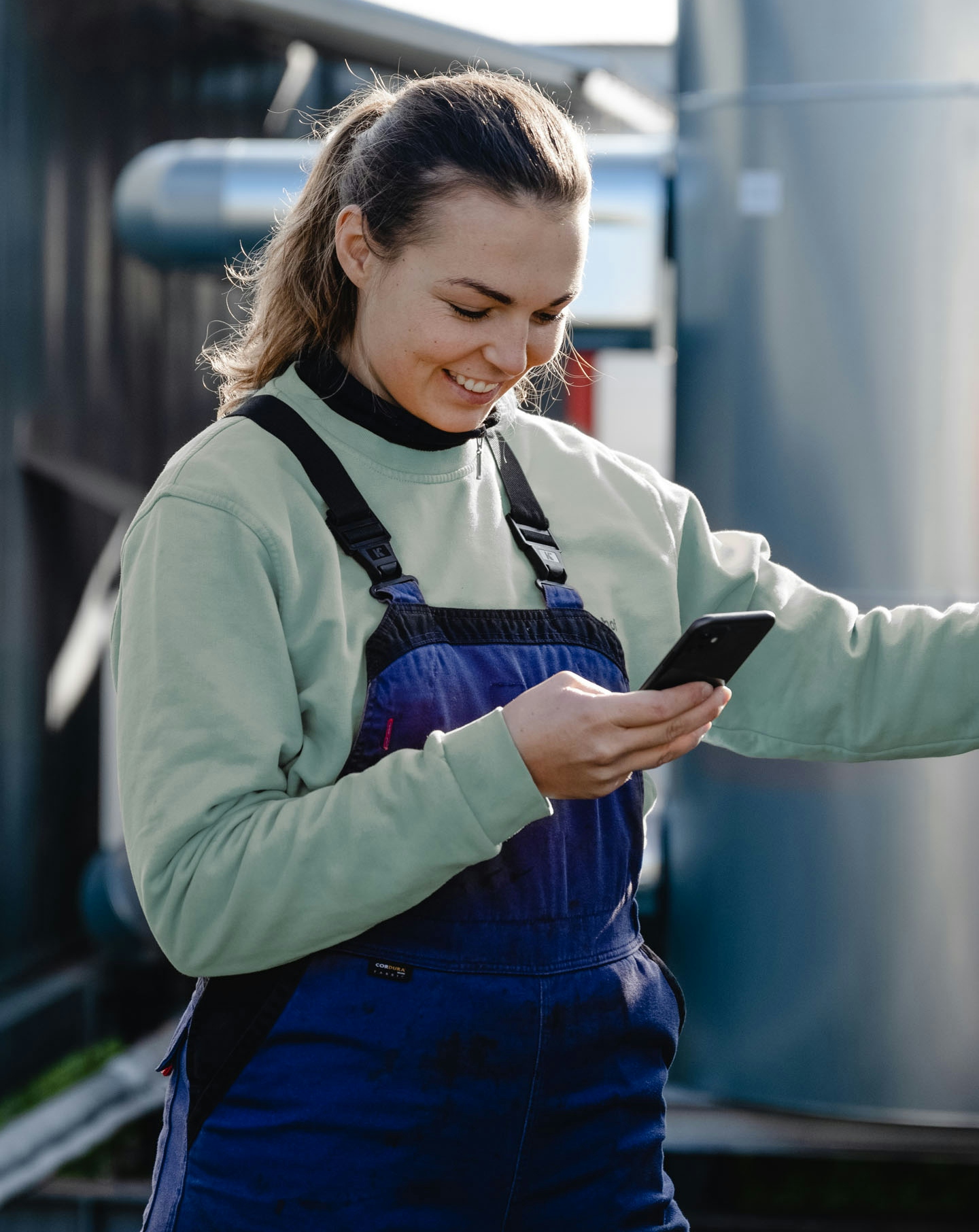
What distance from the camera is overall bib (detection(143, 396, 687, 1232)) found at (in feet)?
3.82

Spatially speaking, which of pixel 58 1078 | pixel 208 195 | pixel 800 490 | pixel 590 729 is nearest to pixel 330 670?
pixel 590 729

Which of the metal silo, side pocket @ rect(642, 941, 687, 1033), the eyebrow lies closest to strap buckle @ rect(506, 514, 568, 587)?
the eyebrow

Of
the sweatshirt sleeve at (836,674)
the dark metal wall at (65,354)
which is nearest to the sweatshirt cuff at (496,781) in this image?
the sweatshirt sleeve at (836,674)

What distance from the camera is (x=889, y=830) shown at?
2656mm

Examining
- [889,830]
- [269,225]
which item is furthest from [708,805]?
[269,225]

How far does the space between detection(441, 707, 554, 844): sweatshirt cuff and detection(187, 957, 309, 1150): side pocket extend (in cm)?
23

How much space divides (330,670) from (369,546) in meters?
0.12

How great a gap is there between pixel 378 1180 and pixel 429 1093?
0.08 meters

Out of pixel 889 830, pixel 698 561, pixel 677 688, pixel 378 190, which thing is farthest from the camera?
pixel 889 830

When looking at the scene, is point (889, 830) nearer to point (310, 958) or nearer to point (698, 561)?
point (698, 561)

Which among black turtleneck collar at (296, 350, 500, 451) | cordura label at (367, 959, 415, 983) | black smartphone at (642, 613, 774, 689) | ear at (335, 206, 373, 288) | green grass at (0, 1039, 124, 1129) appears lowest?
green grass at (0, 1039, 124, 1129)

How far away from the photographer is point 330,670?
3.90 ft

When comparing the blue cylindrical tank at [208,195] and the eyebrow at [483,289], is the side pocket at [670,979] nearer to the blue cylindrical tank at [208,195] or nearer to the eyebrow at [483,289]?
the eyebrow at [483,289]

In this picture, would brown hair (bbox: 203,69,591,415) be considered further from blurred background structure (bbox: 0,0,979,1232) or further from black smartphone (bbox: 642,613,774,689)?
blurred background structure (bbox: 0,0,979,1232)
